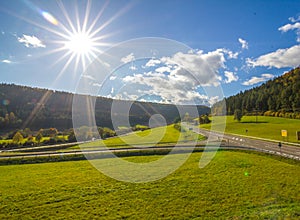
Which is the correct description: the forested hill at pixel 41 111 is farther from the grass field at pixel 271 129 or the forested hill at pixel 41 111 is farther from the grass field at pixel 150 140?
the grass field at pixel 271 129

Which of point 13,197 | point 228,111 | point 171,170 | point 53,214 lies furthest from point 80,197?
point 228,111

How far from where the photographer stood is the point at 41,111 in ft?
427

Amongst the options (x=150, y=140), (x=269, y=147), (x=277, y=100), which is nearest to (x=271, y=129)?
(x=269, y=147)

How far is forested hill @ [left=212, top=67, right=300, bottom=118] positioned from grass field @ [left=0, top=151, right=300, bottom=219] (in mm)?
66841

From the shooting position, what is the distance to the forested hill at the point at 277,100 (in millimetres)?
86688

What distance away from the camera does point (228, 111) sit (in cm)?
12812

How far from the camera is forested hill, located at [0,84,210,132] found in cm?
10681

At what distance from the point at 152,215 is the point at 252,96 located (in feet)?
377

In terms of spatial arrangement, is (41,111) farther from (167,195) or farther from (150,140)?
(167,195)

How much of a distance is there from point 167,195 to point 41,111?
432 ft

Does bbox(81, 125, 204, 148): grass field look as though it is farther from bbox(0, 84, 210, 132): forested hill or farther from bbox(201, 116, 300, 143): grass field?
bbox(0, 84, 210, 132): forested hill

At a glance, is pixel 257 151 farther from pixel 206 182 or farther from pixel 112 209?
pixel 112 209

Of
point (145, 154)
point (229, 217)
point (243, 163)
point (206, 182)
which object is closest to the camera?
point (229, 217)

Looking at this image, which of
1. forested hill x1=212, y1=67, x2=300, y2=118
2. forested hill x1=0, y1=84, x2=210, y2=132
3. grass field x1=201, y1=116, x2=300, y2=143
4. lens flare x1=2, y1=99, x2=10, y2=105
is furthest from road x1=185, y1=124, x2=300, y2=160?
lens flare x1=2, y1=99, x2=10, y2=105
